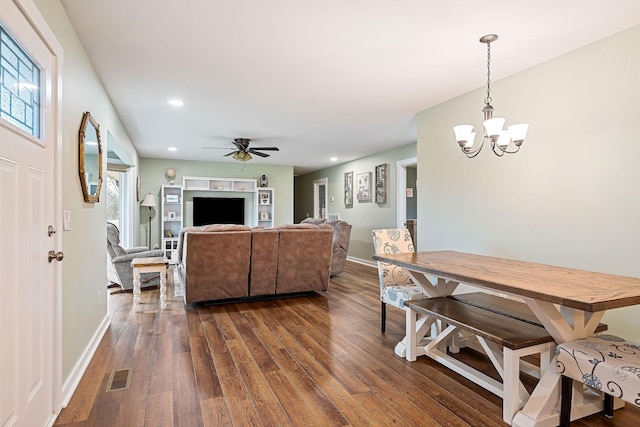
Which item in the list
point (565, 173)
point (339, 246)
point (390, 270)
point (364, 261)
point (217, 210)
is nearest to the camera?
point (565, 173)

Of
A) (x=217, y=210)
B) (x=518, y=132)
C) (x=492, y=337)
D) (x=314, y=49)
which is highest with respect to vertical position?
(x=314, y=49)

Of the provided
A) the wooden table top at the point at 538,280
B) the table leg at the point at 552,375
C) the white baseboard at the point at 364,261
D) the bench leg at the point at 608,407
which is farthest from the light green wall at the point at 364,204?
the bench leg at the point at 608,407

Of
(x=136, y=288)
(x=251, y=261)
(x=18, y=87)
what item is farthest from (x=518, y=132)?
(x=136, y=288)

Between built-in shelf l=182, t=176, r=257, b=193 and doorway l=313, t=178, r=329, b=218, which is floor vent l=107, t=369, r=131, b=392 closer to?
built-in shelf l=182, t=176, r=257, b=193

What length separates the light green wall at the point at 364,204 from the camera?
22.1ft

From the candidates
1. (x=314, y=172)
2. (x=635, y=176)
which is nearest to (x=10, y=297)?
(x=635, y=176)

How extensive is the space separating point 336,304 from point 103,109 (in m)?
3.22

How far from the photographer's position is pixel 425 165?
4.31 metres

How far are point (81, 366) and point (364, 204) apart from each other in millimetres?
6038

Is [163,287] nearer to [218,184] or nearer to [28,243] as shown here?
[28,243]

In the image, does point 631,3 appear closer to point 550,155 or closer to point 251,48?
point 550,155

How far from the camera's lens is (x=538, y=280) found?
1945mm

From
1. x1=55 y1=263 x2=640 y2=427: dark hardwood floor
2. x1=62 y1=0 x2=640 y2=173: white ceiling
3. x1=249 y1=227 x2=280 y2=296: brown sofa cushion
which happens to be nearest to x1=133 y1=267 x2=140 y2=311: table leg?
x1=55 y1=263 x2=640 y2=427: dark hardwood floor

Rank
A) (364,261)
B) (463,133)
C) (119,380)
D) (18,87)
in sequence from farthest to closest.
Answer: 1. (364,261)
2. (463,133)
3. (119,380)
4. (18,87)
